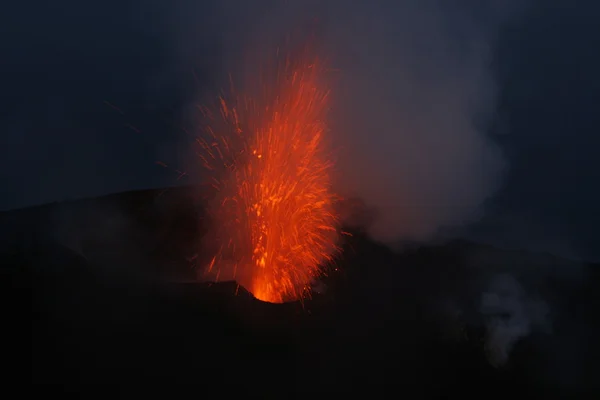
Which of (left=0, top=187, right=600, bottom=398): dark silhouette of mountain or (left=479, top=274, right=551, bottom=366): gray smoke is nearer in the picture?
(left=0, top=187, right=600, bottom=398): dark silhouette of mountain

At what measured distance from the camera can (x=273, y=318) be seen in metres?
6.47

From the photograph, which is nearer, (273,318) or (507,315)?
(273,318)

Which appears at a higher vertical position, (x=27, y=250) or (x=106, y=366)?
(x=27, y=250)

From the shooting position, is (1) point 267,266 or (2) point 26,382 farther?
(1) point 267,266

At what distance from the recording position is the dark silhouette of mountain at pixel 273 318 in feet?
18.1

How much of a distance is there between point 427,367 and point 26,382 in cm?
516

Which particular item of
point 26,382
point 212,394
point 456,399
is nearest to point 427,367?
point 456,399

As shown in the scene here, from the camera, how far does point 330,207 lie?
37.6 ft

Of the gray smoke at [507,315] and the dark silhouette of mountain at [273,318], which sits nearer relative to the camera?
the dark silhouette of mountain at [273,318]

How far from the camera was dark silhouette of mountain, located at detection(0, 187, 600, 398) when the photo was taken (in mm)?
5508

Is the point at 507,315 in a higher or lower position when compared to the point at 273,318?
lower

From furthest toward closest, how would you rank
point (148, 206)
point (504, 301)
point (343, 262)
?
point (148, 206), point (343, 262), point (504, 301)

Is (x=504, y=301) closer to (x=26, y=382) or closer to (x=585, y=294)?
(x=585, y=294)

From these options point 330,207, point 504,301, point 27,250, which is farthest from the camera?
point 330,207
